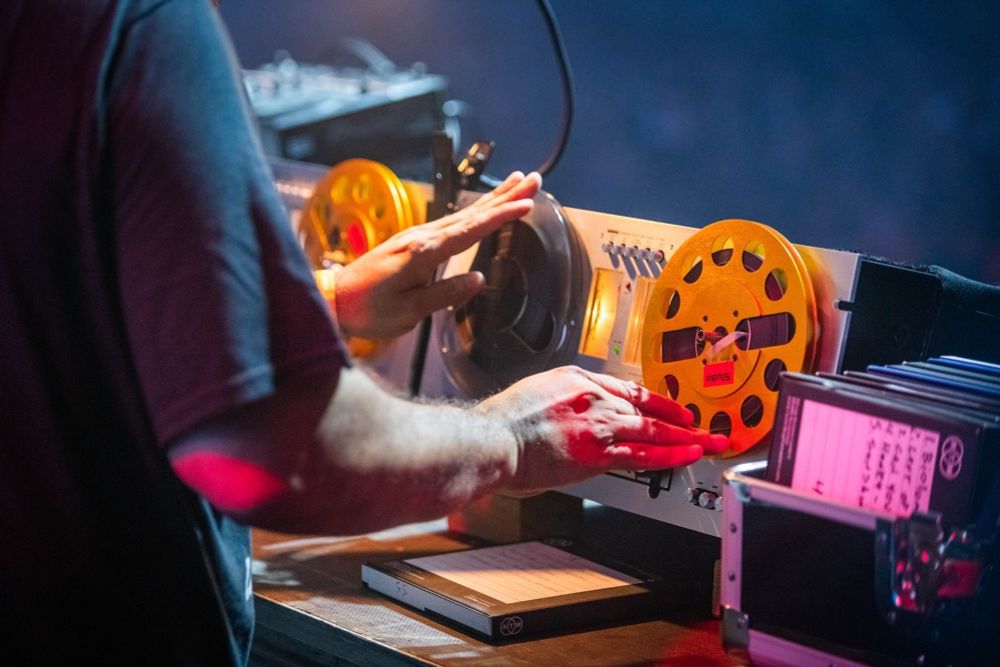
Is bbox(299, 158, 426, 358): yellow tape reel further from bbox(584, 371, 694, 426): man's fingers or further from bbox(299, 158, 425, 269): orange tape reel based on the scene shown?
bbox(584, 371, 694, 426): man's fingers

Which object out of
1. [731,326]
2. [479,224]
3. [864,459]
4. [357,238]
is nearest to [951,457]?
[864,459]

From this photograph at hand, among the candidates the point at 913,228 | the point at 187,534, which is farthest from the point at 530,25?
the point at 187,534

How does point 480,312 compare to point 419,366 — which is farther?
point 419,366

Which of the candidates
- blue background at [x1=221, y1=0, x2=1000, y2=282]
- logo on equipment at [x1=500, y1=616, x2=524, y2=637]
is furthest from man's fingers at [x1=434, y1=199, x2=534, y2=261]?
blue background at [x1=221, y1=0, x2=1000, y2=282]

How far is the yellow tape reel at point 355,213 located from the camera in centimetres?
166

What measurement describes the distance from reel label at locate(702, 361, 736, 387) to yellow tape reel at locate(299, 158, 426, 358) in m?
0.58

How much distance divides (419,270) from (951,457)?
77cm

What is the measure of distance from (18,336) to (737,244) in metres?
0.71

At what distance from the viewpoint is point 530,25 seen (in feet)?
12.0

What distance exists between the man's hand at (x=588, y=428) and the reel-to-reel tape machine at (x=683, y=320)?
5 centimetres

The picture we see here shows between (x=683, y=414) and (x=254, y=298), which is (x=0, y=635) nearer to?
(x=254, y=298)

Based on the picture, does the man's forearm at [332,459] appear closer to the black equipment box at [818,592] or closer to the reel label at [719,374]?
the black equipment box at [818,592]

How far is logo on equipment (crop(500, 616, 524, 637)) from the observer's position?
3.74 ft

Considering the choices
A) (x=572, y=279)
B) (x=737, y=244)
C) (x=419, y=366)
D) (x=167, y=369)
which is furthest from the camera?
(x=419, y=366)
